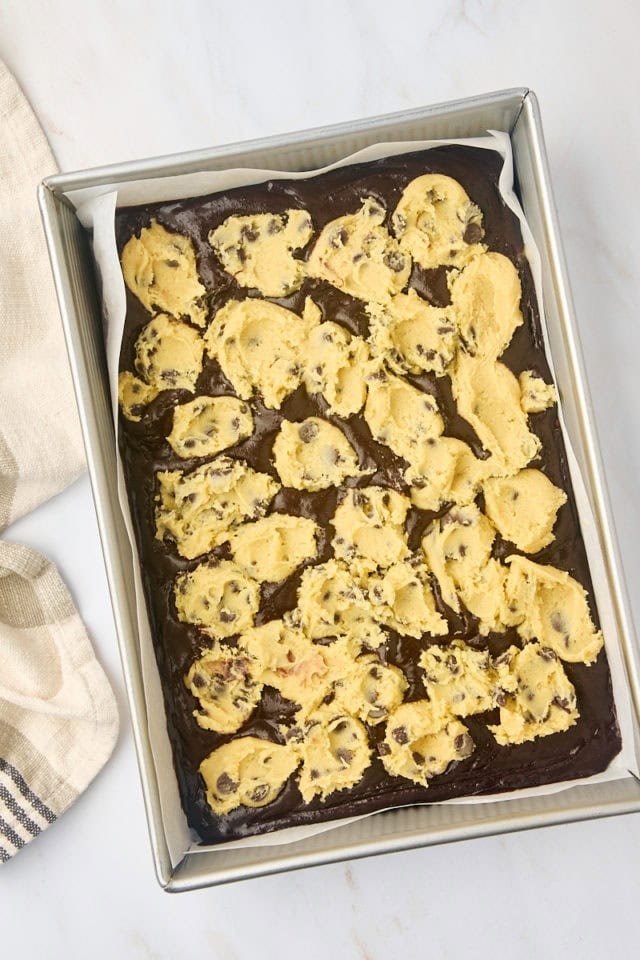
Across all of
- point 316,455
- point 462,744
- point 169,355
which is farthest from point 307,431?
point 462,744

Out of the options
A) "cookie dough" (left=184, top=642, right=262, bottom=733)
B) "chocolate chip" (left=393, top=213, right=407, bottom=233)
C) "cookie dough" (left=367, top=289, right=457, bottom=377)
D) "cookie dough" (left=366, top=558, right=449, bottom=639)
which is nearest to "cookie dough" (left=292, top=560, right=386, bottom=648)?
"cookie dough" (left=366, top=558, right=449, bottom=639)

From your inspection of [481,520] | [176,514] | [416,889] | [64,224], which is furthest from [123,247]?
[416,889]

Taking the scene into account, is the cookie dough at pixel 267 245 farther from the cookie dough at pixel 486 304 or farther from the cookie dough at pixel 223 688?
the cookie dough at pixel 223 688

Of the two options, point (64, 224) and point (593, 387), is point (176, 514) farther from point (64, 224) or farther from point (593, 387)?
point (593, 387)

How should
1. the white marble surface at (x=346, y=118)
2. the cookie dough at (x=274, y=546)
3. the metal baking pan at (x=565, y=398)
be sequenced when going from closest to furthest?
the metal baking pan at (x=565, y=398) → the cookie dough at (x=274, y=546) → the white marble surface at (x=346, y=118)

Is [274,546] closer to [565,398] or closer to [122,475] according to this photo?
[122,475]

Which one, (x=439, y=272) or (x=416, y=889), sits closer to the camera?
(x=439, y=272)

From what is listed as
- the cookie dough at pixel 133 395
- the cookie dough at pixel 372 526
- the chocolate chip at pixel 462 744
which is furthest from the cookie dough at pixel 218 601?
the chocolate chip at pixel 462 744
